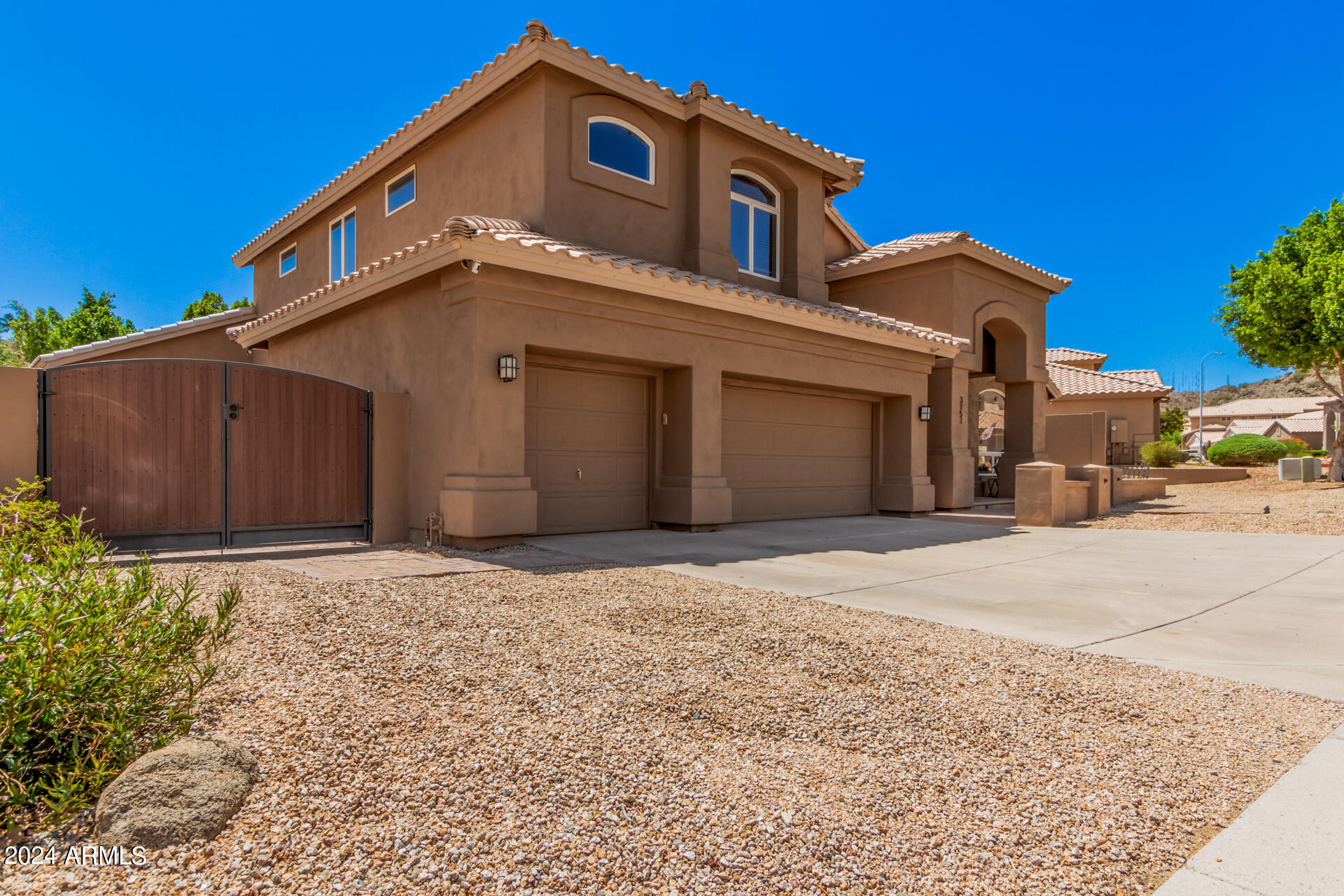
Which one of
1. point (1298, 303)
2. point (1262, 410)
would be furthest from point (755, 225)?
point (1262, 410)

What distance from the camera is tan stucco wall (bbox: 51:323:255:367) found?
16.2m

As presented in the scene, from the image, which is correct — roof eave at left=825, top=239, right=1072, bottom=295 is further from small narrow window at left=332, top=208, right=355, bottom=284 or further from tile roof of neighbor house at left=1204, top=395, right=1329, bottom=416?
tile roof of neighbor house at left=1204, top=395, right=1329, bottom=416

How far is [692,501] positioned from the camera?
11.0m

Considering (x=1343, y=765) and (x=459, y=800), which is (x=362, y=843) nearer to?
(x=459, y=800)

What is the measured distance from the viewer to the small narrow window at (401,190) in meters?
13.7

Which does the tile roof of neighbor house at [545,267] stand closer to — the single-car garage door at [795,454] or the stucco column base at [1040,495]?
the single-car garage door at [795,454]

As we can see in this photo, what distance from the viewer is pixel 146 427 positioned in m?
8.12

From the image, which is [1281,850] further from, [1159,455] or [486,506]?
[1159,455]

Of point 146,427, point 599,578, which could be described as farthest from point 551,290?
point 146,427

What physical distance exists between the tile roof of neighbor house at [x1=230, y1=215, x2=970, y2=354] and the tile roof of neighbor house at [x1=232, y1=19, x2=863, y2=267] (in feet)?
7.24

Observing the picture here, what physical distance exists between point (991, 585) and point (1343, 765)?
4.04 metres

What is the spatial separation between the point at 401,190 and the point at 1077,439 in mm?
19823

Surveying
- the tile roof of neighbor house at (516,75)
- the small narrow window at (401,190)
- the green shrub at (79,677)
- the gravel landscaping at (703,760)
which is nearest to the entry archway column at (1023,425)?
the tile roof of neighbor house at (516,75)

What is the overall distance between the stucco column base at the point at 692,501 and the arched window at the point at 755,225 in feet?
14.8
